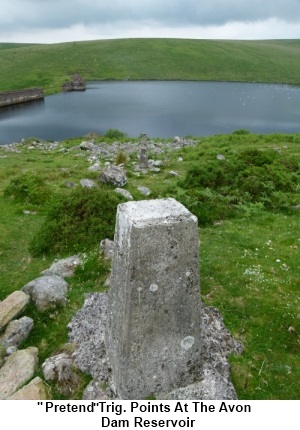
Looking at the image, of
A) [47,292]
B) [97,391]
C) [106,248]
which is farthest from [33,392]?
[106,248]

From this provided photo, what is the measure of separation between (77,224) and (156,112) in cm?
7148

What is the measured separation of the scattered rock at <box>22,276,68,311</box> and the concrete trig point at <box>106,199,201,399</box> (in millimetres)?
3650

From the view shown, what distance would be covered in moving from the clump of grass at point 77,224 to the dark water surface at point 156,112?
44921mm

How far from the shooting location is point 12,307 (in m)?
10.6

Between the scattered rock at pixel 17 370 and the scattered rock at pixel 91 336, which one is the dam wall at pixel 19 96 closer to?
the scattered rock at pixel 91 336

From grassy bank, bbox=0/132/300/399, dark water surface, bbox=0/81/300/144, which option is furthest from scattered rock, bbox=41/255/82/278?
dark water surface, bbox=0/81/300/144

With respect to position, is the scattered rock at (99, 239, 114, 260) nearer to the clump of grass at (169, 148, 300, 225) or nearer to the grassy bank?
the grassy bank

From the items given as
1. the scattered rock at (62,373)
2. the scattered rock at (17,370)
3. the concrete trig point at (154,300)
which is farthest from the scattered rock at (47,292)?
the concrete trig point at (154,300)

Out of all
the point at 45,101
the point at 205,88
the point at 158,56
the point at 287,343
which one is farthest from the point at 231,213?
the point at 158,56

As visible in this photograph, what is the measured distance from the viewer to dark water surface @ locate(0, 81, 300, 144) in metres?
65.4

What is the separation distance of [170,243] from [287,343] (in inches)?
193

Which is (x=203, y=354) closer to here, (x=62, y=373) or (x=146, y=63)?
(x=62, y=373)

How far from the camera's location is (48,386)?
27.3ft

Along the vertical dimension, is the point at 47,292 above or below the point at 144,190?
above
